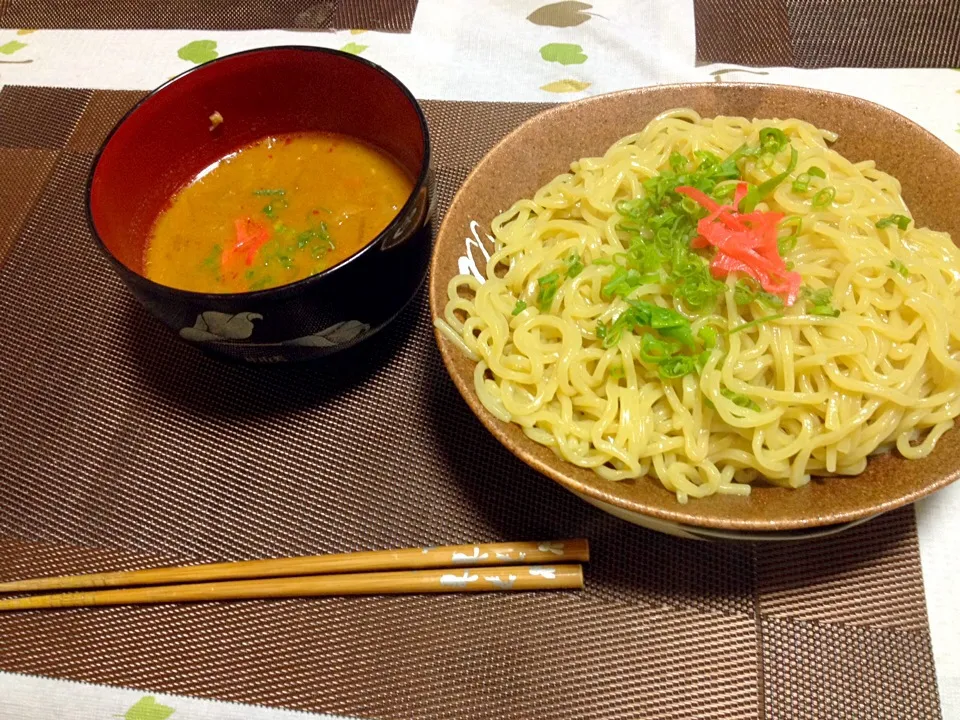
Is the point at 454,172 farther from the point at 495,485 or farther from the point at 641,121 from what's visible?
the point at 495,485

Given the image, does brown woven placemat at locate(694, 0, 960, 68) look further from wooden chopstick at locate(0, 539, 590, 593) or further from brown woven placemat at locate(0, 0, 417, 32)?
wooden chopstick at locate(0, 539, 590, 593)

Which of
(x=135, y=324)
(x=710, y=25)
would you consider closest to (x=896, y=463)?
(x=710, y=25)

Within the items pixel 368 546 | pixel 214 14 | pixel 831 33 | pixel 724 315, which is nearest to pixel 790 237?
pixel 724 315

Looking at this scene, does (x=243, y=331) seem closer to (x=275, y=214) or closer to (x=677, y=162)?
(x=275, y=214)

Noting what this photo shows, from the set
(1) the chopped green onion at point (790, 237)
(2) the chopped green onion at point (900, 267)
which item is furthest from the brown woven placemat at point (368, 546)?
(1) the chopped green onion at point (790, 237)

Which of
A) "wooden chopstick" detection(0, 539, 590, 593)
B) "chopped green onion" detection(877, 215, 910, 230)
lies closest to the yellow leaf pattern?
"chopped green onion" detection(877, 215, 910, 230)

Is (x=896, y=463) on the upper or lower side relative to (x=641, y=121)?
lower
